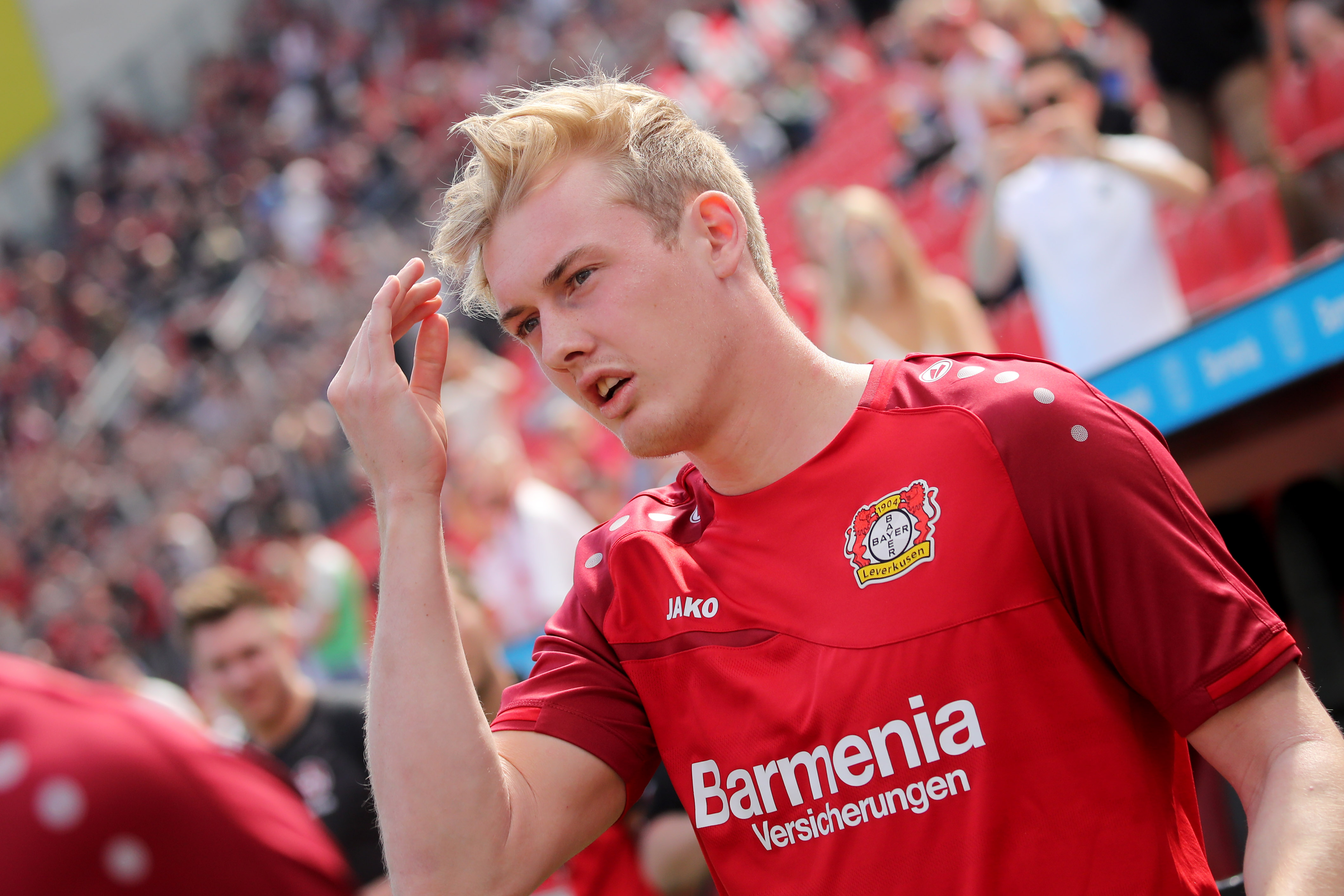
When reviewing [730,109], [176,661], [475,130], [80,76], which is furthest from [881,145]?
[80,76]

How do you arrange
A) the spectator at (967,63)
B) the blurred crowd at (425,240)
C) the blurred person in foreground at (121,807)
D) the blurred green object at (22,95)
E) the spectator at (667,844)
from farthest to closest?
the blurred green object at (22,95), the spectator at (967,63), the blurred crowd at (425,240), the spectator at (667,844), the blurred person in foreground at (121,807)

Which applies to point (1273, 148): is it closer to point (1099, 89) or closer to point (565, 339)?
point (1099, 89)

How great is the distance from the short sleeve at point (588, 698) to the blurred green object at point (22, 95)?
20.7 m

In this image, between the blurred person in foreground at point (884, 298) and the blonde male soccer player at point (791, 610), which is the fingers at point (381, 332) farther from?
the blurred person in foreground at point (884, 298)

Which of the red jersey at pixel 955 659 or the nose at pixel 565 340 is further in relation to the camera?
the nose at pixel 565 340

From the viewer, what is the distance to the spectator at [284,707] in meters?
3.46

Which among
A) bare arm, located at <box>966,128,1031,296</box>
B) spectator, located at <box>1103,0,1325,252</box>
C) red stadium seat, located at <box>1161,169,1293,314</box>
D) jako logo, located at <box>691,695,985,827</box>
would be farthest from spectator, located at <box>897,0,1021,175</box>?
jako logo, located at <box>691,695,985,827</box>

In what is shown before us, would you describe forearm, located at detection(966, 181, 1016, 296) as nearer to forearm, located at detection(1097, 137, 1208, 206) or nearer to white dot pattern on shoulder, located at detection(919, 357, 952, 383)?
forearm, located at detection(1097, 137, 1208, 206)

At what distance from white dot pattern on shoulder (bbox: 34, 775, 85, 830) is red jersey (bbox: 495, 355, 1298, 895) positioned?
1.78ft

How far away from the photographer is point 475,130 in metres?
1.65

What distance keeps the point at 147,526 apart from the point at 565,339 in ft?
40.9

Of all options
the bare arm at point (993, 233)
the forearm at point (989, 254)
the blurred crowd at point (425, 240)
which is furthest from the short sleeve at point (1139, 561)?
the forearm at point (989, 254)

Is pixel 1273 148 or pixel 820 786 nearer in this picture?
pixel 820 786

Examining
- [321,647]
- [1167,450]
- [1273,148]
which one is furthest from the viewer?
[321,647]
